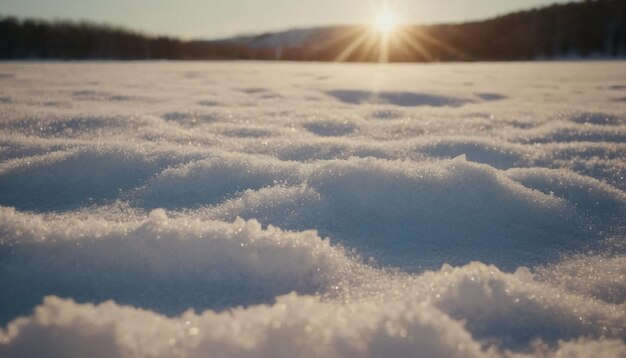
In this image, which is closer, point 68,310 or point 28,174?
point 68,310

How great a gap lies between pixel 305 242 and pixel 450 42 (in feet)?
88.4

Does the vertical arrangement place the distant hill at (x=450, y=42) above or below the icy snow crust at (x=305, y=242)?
above

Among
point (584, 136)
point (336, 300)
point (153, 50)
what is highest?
point (153, 50)

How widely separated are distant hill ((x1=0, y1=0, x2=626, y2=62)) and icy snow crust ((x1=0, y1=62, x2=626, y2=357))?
17704mm

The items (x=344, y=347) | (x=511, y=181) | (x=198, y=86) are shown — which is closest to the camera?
(x=344, y=347)

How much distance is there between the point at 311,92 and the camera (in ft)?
11.5

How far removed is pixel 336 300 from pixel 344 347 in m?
0.17

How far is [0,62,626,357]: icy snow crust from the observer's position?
57 centimetres

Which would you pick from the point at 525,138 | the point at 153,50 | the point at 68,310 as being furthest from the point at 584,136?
the point at 153,50

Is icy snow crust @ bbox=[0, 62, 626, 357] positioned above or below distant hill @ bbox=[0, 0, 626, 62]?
below

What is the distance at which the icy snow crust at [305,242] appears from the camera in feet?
1.86

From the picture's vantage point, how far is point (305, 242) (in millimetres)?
809

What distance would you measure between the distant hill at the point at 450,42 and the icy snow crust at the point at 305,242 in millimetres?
17704

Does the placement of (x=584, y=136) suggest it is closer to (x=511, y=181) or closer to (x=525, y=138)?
(x=525, y=138)
